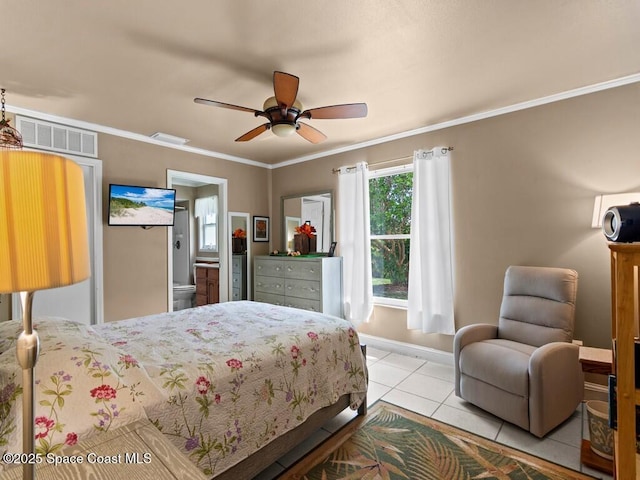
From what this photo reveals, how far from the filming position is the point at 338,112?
7.76 ft

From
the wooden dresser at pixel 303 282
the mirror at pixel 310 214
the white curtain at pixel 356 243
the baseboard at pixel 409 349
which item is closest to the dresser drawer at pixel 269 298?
the wooden dresser at pixel 303 282

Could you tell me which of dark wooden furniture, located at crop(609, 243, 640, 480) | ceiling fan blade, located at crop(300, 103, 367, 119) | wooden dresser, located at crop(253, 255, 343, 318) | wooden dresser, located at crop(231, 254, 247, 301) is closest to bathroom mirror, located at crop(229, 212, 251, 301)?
wooden dresser, located at crop(231, 254, 247, 301)

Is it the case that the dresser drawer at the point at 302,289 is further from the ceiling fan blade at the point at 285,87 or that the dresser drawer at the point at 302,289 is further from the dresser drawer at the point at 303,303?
the ceiling fan blade at the point at 285,87

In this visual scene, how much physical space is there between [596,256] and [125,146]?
472 centimetres

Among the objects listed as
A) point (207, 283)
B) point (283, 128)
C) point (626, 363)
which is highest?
point (283, 128)

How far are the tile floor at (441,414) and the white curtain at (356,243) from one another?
0.75m

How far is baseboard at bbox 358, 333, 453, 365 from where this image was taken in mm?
3535

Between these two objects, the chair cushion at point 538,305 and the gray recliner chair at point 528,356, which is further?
the chair cushion at point 538,305

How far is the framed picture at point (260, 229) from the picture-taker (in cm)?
508

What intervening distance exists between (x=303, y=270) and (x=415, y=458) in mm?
2538

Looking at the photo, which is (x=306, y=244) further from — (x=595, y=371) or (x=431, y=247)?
(x=595, y=371)

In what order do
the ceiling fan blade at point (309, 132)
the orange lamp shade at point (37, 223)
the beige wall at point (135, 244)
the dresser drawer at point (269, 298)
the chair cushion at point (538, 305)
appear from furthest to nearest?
the dresser drawer at point (269, 298) → the beige wall at point (135, 244) → the ceiling fan blade at point (309, 132) → the chair cushion at point (538, 305) → the orange lamp shade at point (37, 223)

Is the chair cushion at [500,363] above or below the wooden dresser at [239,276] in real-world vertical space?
below

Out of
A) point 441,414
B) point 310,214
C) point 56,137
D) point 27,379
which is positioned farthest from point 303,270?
point 27,379
